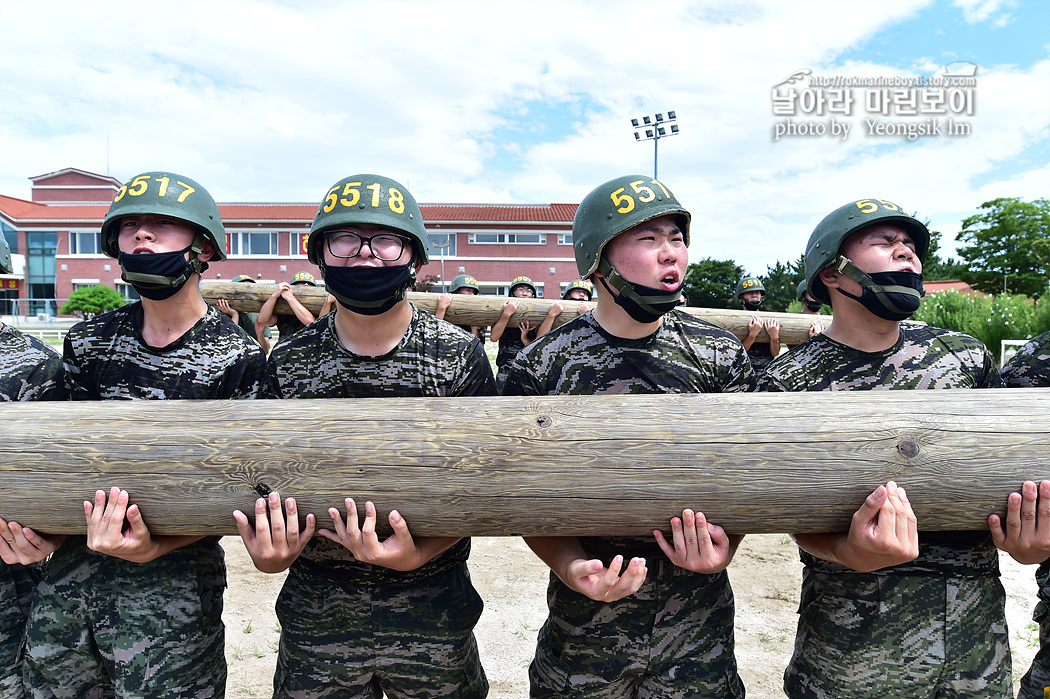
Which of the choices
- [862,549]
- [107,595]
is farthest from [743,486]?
[107,595]

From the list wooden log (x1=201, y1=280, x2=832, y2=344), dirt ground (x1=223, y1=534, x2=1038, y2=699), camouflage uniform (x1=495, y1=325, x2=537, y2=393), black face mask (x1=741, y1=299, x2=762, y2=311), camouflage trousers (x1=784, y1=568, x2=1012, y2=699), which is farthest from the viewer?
black face mask (x1=741, y1=299, x2=762, y2=311)

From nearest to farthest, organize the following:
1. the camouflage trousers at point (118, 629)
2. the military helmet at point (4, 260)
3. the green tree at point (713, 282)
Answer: the camouflage trousers at point (118, 629)
the military helmet at point (4, 260)
the green tree at point (713, 282)

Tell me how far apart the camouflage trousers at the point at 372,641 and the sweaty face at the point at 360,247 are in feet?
4.22

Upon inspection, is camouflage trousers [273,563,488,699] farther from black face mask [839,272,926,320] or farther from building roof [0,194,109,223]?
building roof [0,194,109,223]

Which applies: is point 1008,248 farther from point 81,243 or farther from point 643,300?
point 81,243

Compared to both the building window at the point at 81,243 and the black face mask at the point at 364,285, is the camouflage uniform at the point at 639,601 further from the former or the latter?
the building window at the point at 81,243

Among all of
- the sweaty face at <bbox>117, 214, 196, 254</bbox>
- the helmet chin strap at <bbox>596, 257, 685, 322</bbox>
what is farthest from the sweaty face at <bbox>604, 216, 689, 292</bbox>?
the sweaty face at <bbox>117, 214, 196, 254</bbox>

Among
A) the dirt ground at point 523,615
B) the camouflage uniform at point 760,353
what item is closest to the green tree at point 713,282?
the camouflage uniform at point 760,353

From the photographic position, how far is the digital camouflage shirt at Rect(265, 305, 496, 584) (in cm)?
247

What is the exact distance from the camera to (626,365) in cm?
253

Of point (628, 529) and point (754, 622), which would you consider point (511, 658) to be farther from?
point (628, 529)

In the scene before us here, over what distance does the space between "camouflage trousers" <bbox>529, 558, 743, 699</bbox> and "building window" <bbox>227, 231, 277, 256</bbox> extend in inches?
1732

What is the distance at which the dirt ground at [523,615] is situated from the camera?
12.7 ft

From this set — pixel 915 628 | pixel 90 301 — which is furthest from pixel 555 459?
pixel 90 301
